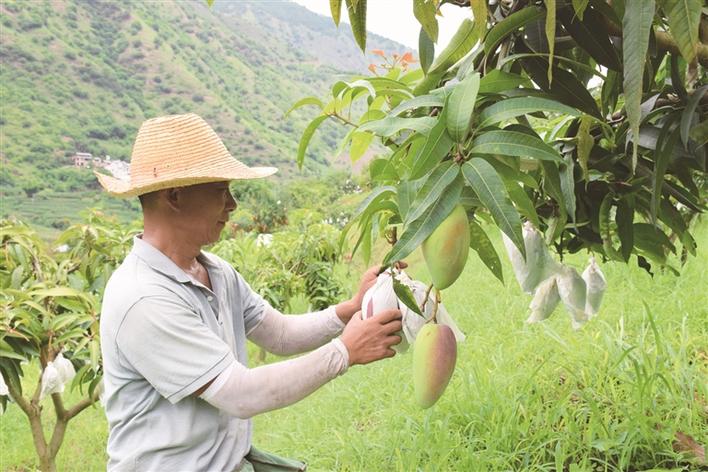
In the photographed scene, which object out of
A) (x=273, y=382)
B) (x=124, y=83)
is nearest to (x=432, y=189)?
(x=273, y=382)

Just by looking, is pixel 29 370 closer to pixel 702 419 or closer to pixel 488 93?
pixel 702 419

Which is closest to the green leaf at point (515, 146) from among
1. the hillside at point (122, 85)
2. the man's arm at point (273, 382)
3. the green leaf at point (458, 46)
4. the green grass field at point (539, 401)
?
the green leaf at point (458, 46)

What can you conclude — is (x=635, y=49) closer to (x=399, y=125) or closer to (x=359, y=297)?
(x=399, y=125)

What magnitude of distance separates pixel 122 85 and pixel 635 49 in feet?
113

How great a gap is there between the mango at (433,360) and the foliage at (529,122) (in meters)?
0.10

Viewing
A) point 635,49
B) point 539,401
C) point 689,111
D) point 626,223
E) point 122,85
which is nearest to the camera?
point 635,49

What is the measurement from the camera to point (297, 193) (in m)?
12.5

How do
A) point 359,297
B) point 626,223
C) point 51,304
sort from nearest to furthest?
point 626,223
point 359,297
point 51,304

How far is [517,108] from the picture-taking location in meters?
0.55

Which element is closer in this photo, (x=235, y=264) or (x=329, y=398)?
(x=329, y=398)

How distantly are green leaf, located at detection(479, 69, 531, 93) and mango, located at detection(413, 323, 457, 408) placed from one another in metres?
0.27

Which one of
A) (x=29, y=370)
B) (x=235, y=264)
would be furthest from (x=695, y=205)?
(x=29, y=370)

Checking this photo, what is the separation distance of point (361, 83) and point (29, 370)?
15.5ft

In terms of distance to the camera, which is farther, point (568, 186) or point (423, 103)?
point (568, 186)
